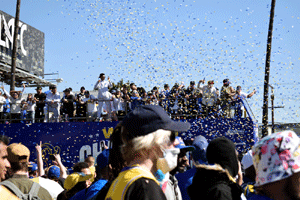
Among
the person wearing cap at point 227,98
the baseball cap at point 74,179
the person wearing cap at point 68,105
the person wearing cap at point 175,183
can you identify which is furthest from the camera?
the person wearing cap at point 68,105

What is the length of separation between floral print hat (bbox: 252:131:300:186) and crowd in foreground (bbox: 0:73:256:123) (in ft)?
34.2

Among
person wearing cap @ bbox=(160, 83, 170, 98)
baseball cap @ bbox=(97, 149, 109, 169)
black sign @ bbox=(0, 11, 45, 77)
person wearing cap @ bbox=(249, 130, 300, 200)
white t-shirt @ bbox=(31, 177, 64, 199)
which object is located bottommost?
white t-shirt @ bbox=(31, 177, 64, 199)

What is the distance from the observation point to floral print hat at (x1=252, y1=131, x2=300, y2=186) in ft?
6.03

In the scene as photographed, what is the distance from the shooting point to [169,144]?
2111 mm

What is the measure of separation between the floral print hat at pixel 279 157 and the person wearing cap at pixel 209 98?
35.5 feet

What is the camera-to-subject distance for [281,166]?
72.4 inches

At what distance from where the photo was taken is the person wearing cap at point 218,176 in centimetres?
262

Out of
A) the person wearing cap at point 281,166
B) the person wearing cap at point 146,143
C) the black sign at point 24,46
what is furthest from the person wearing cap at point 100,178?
the black sign at point 24,46

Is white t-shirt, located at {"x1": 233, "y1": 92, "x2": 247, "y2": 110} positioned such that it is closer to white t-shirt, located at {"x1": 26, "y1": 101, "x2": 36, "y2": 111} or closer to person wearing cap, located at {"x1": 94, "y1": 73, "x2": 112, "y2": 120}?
person wearing cap, located at {"x1": 94, "y1": 73, "x2": 112, "y2": 120}

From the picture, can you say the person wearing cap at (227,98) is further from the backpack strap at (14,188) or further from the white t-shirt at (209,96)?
the backpack strap at (14,188)

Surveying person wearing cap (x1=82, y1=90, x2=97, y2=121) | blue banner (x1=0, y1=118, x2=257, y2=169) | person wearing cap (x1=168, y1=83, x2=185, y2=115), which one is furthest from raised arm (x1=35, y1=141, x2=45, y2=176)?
person wearing cap (x1=82, y1=90, x2=97, y2=121)

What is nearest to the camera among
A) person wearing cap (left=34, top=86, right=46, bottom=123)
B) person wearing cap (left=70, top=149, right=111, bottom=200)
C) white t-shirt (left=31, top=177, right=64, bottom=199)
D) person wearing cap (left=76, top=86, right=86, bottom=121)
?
person wearing cap (left=70, top=149, right=111, bottom=200)

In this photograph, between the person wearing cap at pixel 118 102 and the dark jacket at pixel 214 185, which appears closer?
the dark jacket at pixel 214 185

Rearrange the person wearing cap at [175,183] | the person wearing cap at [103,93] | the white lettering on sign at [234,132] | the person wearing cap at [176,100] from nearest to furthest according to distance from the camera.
Result: the person wearing cap at [175,183], the white lettering on sign at [234,132], the person wearing cap at [176,100], the person wearing cap at [103,93]
